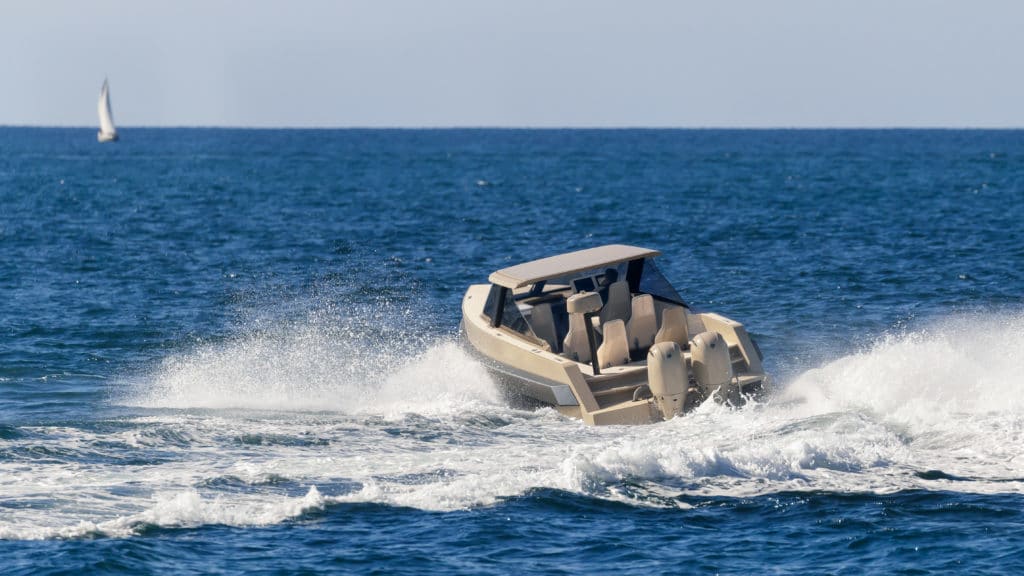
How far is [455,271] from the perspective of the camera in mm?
33875

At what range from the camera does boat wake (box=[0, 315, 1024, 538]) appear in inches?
520

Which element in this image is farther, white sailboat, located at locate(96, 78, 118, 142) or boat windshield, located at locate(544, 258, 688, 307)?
white sailboat, located at locate(96, 78, 118, 142)

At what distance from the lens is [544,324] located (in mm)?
18922

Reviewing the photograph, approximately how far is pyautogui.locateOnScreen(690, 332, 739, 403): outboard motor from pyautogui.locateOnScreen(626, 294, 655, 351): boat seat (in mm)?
1879

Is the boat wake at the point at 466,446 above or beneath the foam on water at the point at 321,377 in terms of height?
above

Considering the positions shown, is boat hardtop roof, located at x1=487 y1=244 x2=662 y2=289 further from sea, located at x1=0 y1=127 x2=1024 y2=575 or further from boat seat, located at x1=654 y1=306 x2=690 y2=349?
sea, located at x1=0 y1=127 x2=1024 y2=575

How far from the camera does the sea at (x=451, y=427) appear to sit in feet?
39.2

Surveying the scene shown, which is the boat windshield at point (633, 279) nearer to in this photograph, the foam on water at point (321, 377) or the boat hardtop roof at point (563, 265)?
the boat hardtop roof at point (563, 265)

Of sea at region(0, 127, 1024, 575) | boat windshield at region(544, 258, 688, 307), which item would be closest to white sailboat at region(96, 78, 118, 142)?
sea at region(0, 127, 1024, 575)

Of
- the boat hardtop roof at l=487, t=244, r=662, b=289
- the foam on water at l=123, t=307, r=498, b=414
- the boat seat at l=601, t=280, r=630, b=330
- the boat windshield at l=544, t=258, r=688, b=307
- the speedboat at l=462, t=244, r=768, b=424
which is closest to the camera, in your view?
the speedboat at l=462, t=244, r=768, b=424

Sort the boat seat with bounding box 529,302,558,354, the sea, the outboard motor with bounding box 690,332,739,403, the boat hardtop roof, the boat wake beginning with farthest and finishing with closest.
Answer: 1. the boat seat with bounding box 529,302,558,354
2. the boat hardtop roof
3. the outboard motor with bounding box 690,332,739,403
4. the boat wake
5. the sea

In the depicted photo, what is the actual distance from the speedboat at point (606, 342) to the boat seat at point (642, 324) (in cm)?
1

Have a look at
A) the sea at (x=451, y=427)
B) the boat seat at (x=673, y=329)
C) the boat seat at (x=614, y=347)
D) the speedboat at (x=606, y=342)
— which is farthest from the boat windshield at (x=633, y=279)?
the sea at (x=451, y=427)

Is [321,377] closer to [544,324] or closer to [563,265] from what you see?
[544,324]
